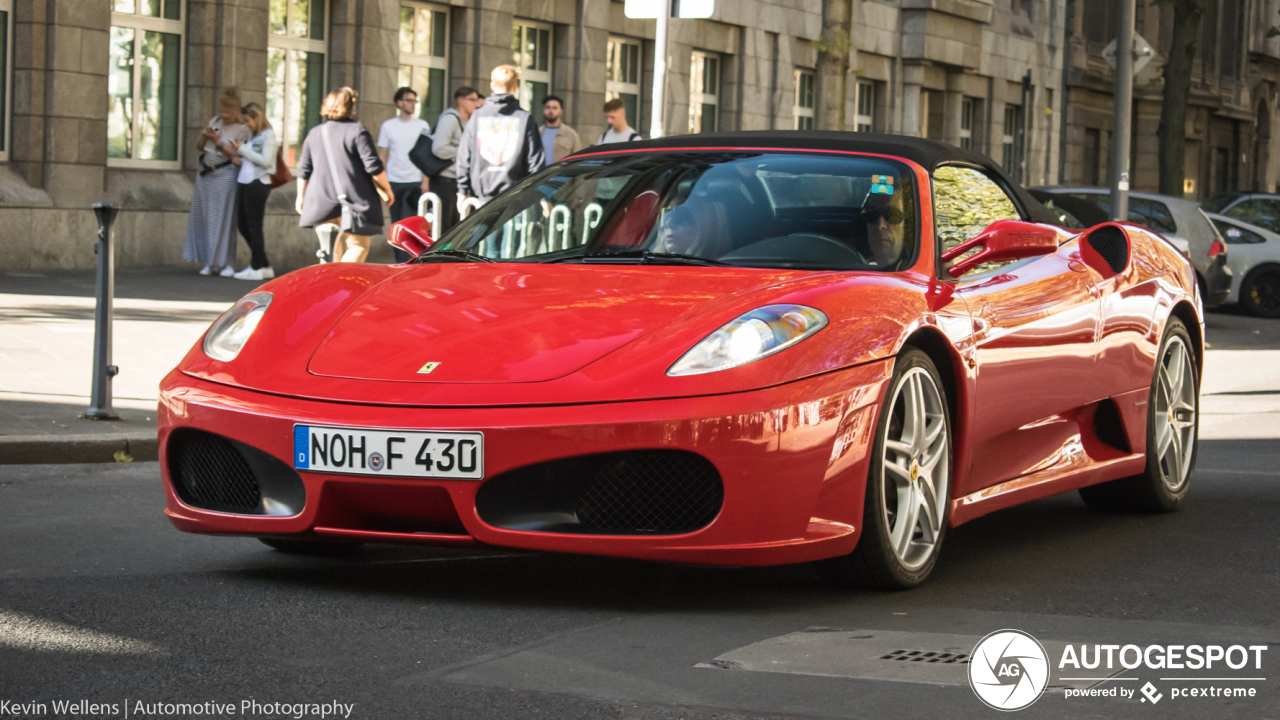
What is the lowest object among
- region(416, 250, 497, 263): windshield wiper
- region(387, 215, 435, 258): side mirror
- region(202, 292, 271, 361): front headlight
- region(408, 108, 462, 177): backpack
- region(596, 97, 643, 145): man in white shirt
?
region(202, 292, 271, 361): front headlight

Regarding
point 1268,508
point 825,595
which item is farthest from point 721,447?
point 1268,508

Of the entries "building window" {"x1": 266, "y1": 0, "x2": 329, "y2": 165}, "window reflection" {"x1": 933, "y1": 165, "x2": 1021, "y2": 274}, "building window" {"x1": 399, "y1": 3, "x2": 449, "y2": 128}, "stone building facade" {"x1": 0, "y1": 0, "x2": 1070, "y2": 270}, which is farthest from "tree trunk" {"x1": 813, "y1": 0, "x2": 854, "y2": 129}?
"window reflection" {"x1": 933, "y1": 165, "x2": 1021, "y2": 274}

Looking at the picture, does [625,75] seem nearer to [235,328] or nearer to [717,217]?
[717,217]

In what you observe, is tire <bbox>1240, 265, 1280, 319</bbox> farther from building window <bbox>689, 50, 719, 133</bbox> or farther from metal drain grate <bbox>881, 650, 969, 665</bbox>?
metal drain grate <bbox>881, 650, 969, 665</bbox>

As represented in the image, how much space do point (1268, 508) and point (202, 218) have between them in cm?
1297

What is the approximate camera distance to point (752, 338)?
4812 mm

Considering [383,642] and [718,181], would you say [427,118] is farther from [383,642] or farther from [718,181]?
[383,642]

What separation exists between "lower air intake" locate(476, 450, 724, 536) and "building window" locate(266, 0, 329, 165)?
16.6 m

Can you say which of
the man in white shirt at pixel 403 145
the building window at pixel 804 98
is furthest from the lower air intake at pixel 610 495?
the building window at pixel 804 98

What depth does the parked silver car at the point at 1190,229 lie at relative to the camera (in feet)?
67.5

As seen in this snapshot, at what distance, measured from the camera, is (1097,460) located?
6496 mm

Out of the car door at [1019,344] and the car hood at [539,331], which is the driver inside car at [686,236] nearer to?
the car hood at [539,331]

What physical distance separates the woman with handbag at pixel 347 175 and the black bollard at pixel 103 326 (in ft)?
19.0

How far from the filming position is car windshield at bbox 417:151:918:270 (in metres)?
5.62
